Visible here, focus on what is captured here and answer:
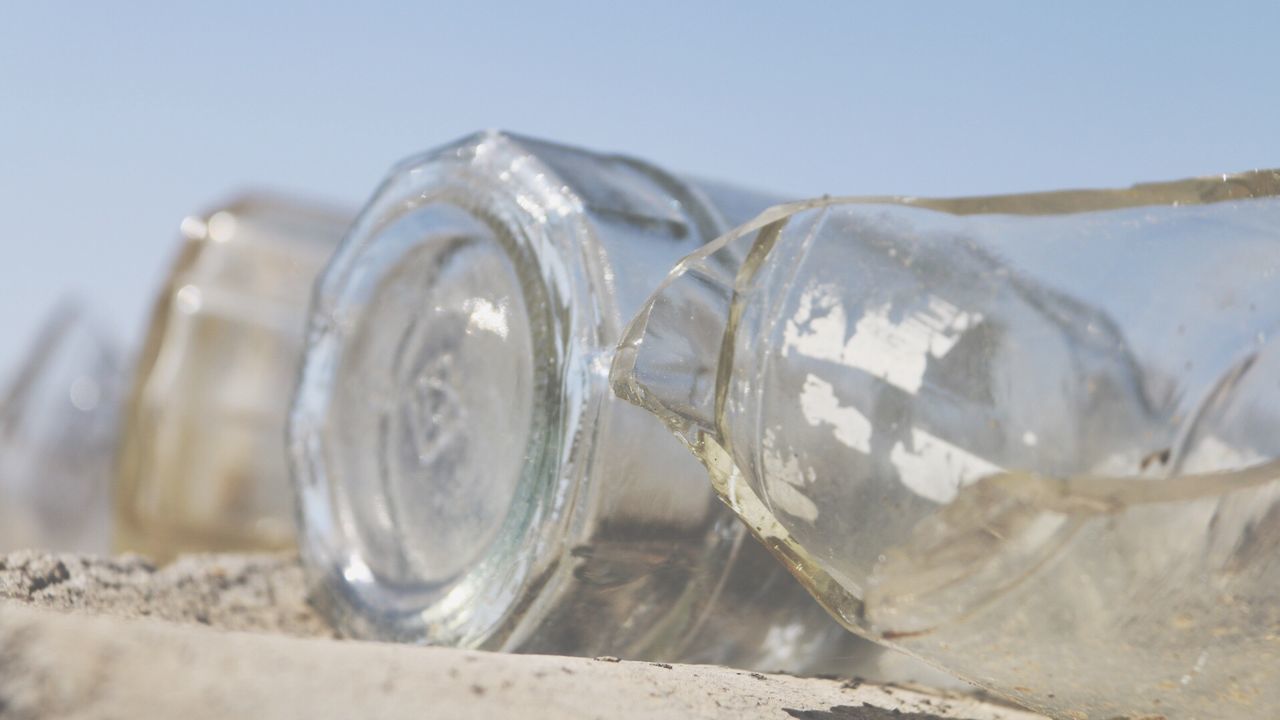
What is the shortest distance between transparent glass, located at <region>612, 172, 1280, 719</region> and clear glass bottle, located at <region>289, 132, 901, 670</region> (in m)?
0.13

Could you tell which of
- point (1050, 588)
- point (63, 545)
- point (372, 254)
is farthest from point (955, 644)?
point (63, 545)

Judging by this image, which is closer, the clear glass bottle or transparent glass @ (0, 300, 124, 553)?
the clear glass bottle

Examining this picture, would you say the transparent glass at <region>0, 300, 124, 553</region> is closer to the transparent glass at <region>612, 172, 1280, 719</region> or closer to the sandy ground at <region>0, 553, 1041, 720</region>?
the sandy ground at <region>0, 553, 1041, 720</region>

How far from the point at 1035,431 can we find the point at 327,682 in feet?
0.95

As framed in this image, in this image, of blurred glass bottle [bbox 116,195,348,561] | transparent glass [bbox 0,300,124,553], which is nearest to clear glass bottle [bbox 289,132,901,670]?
blurred glass bottle [bbox 116,195,348,561]

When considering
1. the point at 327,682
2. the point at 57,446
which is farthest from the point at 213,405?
the point at 327,682

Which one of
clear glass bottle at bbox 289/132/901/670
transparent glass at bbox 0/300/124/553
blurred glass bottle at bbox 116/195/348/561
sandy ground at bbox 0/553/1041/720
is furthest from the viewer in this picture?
transparent glass at bbox 0/300/124/553

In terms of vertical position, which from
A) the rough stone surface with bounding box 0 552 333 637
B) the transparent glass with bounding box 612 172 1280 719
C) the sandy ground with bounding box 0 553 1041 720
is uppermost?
the transparent glass with bounding box 612 172 1280 719

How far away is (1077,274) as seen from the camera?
569 millimetres

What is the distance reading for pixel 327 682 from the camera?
47 cm

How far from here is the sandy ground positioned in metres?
0.43

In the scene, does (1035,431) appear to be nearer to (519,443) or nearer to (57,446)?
(519,443)

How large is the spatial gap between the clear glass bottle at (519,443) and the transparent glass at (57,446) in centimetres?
115

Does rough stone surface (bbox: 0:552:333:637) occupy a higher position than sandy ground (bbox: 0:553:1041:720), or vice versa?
sandy ground (bbox: 0:553:1041:720)
